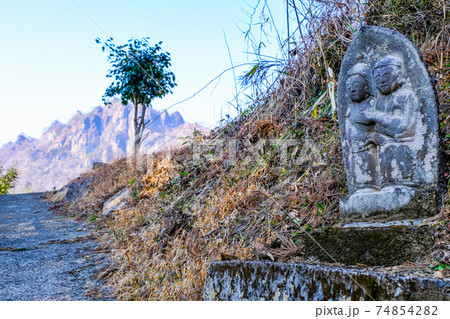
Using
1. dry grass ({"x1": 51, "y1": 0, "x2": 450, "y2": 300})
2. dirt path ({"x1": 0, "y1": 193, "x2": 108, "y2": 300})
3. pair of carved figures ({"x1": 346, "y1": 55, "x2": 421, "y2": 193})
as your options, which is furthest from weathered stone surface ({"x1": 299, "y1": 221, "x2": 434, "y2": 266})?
dirt path ({"x1": 0, "y1": 193, "x2": 108, "y2": 300})

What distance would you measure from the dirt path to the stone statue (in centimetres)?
273

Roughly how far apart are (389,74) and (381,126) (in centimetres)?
35

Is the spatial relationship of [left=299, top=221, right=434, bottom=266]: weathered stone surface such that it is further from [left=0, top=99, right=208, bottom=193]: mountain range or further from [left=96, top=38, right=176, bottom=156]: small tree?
[left=0, top=99, right=208, bottom=193]: mountain range

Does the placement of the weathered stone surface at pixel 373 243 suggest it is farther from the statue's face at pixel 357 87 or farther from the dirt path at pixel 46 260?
the dirt path at pixel 46 260

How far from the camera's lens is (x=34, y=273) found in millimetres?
4215

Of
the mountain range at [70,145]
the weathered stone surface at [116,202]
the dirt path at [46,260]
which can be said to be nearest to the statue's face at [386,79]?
the dirt path at [46,260]

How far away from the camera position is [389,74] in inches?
96.6

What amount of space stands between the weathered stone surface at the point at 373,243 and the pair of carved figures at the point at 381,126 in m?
0.37

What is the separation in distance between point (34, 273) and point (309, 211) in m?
3.29

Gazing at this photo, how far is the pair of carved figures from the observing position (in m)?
2.41

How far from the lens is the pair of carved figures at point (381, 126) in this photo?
2.41 metres

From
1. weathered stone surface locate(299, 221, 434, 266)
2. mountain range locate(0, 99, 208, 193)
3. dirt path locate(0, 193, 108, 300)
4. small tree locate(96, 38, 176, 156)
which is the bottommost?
dirt path locate(0, 193, 108, 300)

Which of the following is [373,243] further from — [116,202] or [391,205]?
[116,202]
